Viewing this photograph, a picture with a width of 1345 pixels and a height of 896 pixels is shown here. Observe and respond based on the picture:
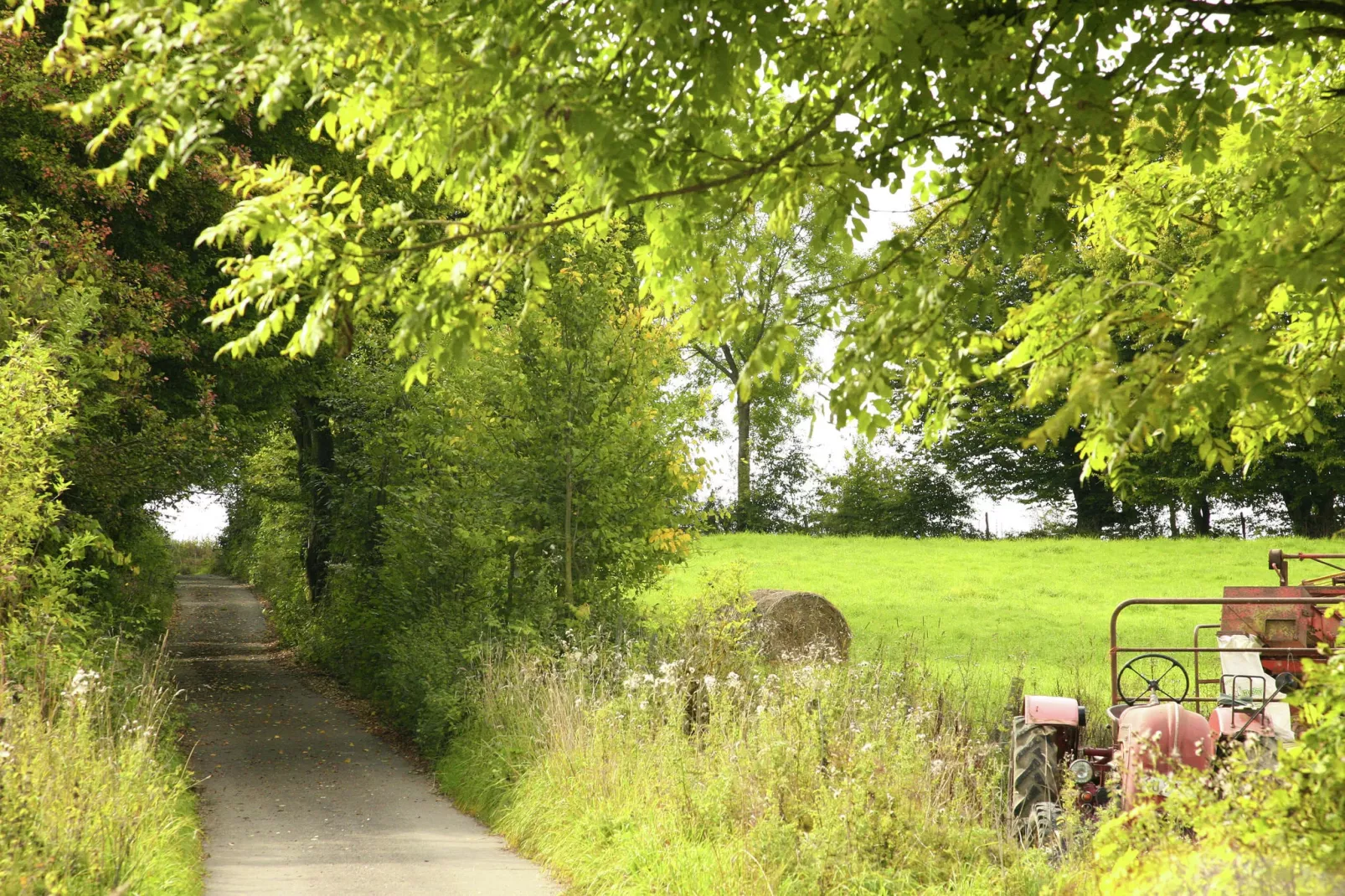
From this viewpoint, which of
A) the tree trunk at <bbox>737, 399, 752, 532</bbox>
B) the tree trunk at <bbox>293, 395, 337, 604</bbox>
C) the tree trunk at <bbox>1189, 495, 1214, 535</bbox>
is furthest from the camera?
the tree trunk at <bbox>737, 399, 752, 532</bbox>

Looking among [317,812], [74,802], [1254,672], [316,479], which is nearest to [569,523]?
[317,812]

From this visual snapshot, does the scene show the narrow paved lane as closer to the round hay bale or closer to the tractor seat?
the tractor seat

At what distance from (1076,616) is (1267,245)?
1872 centimetres

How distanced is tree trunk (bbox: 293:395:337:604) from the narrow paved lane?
314cm

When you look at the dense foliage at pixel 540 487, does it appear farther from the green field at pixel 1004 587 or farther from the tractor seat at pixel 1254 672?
the tractor seat at pixel 1254 672

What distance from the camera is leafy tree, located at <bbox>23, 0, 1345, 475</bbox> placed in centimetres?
471

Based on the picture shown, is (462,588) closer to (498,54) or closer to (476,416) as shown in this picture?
(476,416)

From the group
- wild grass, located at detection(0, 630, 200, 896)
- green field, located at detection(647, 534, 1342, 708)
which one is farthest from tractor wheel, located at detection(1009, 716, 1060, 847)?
wild grass, located at detection(0, 630, 200, 896)

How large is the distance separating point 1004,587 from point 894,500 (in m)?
16.8

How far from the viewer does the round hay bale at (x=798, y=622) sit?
16.6m

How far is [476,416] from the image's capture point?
1386cm

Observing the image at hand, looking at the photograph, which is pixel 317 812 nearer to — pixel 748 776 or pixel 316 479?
pixel 748 776

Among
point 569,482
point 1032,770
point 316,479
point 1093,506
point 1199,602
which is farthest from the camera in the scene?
point 1093,506

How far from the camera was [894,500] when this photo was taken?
43.9 meters
